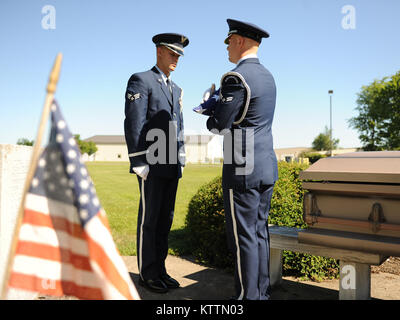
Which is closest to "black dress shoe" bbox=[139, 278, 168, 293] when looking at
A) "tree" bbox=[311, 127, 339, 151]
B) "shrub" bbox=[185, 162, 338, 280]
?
"shrub" bbox=[185, 162, 338, 280]

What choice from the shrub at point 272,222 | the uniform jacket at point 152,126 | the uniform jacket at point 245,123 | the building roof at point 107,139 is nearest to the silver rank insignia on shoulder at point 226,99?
the uniform jacket at point 245,123

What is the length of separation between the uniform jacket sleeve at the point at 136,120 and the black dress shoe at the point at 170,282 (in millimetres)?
1327

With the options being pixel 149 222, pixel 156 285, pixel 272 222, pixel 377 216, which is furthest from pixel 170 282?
pixel 377 216

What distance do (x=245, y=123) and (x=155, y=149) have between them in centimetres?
105

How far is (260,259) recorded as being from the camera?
3.19 m

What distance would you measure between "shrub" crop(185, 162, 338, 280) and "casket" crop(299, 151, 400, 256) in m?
1.05

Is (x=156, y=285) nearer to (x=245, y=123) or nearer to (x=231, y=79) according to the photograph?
(x=245, y=123)

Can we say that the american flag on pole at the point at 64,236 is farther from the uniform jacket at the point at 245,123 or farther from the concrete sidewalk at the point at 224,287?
the concrete sidewalk at the point at 224,287

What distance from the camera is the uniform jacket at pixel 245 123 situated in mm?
2980

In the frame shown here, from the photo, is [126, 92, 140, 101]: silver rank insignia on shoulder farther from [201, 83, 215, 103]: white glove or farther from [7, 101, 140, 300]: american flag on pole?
[7, 101, 140, 300]: american flag on pole

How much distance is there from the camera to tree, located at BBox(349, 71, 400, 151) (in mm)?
33656

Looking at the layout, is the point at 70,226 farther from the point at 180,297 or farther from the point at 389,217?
the point at 389,217

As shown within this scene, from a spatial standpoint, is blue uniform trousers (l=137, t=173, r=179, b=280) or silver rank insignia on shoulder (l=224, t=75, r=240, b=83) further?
blue uniform trousers (l=137, t=173, r=179, b=280)

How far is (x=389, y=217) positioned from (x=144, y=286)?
2493mm
